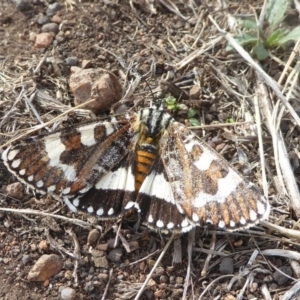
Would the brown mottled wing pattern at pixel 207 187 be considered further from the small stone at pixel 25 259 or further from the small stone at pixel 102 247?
the small stone at pixel 25 259

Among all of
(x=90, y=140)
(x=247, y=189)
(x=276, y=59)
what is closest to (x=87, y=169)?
(x=90, y=140)

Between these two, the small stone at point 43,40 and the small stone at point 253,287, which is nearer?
the small stone at point 253,287

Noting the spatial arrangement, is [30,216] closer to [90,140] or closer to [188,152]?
[90,140]

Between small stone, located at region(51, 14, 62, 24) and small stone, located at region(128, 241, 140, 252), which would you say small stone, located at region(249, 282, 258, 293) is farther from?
small stone, located at region(51, 14, 62, 24)

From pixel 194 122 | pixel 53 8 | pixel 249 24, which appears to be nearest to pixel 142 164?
pixel 194 122

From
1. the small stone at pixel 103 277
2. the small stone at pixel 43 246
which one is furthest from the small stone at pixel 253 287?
the small stone at pixel 43 246

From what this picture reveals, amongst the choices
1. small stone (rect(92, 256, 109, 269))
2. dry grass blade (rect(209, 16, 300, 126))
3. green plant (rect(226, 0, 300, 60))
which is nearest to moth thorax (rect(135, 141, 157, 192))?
small stone (rect(92, 256, 109, 269))
